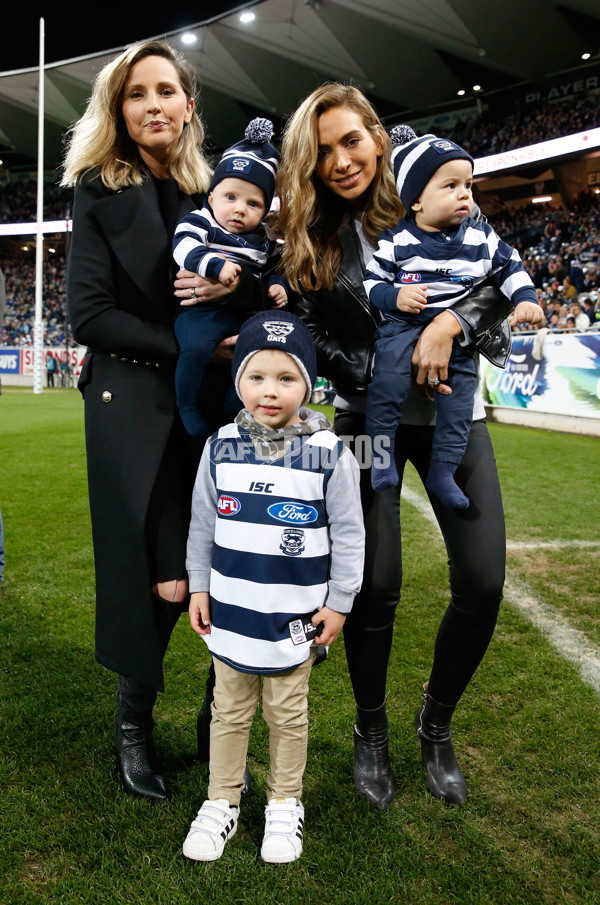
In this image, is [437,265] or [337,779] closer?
[437,265]

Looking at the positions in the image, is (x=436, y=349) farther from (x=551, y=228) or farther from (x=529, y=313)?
(x=551, y=228)

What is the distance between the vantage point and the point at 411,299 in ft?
6.05

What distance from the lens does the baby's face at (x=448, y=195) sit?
73.9 inches

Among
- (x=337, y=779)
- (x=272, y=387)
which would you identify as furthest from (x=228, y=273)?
(x=337, y=779)

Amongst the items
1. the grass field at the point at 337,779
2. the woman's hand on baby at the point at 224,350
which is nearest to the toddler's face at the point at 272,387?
the woman's hand on baby at the point at 224,350

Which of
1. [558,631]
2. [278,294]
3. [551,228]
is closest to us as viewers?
[278,294]

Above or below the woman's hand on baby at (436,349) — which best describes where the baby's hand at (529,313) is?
above

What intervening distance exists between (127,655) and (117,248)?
1.25 metres

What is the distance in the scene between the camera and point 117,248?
6.44 feet

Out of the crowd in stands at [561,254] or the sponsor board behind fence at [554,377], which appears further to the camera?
the crowd in stands at [561,254]

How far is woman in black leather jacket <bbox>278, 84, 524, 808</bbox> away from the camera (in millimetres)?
1971

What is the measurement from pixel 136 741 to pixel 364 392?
1.37m

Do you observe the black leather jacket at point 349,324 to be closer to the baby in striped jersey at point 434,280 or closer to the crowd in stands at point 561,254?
the baby in striped jersey at point 434,280

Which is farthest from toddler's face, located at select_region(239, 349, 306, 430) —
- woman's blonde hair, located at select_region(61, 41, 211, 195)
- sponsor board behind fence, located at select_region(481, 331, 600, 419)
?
sponsor board behind fence, located at select_region(481, 331, 600, 419)
